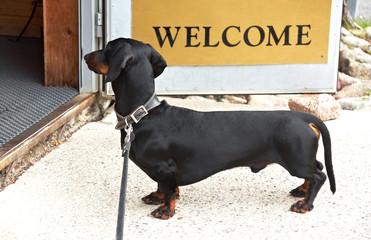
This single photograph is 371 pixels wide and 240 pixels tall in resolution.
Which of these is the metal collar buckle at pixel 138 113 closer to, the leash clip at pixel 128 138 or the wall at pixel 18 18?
the leash clip at pixel 128 138

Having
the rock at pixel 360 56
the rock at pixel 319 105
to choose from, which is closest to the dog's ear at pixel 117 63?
the rock at pixel 319 105

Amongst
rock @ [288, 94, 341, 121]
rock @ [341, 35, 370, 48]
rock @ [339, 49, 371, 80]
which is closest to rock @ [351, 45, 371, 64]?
rock @ [339, 49, 371, 80]

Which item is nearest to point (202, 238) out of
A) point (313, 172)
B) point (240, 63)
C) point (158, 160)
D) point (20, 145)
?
point (158, 160)

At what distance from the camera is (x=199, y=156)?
2.87 m

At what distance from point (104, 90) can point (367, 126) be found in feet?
7.96

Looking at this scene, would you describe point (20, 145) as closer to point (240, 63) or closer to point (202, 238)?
point (202, 238)

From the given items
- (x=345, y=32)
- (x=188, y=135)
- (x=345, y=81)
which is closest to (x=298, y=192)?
(x=188, y=135)

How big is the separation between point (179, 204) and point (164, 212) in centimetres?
23

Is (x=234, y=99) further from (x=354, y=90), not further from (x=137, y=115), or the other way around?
(x=137, y=115)

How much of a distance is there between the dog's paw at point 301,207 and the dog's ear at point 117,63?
4.05 feet

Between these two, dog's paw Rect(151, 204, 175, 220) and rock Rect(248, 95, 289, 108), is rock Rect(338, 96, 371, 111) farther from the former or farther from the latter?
dog's paw Rect(151, 204, 175, 220)

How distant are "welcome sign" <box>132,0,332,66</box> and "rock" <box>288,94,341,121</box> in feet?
1.73

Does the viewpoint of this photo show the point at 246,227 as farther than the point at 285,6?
No

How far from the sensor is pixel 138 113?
280 cm
